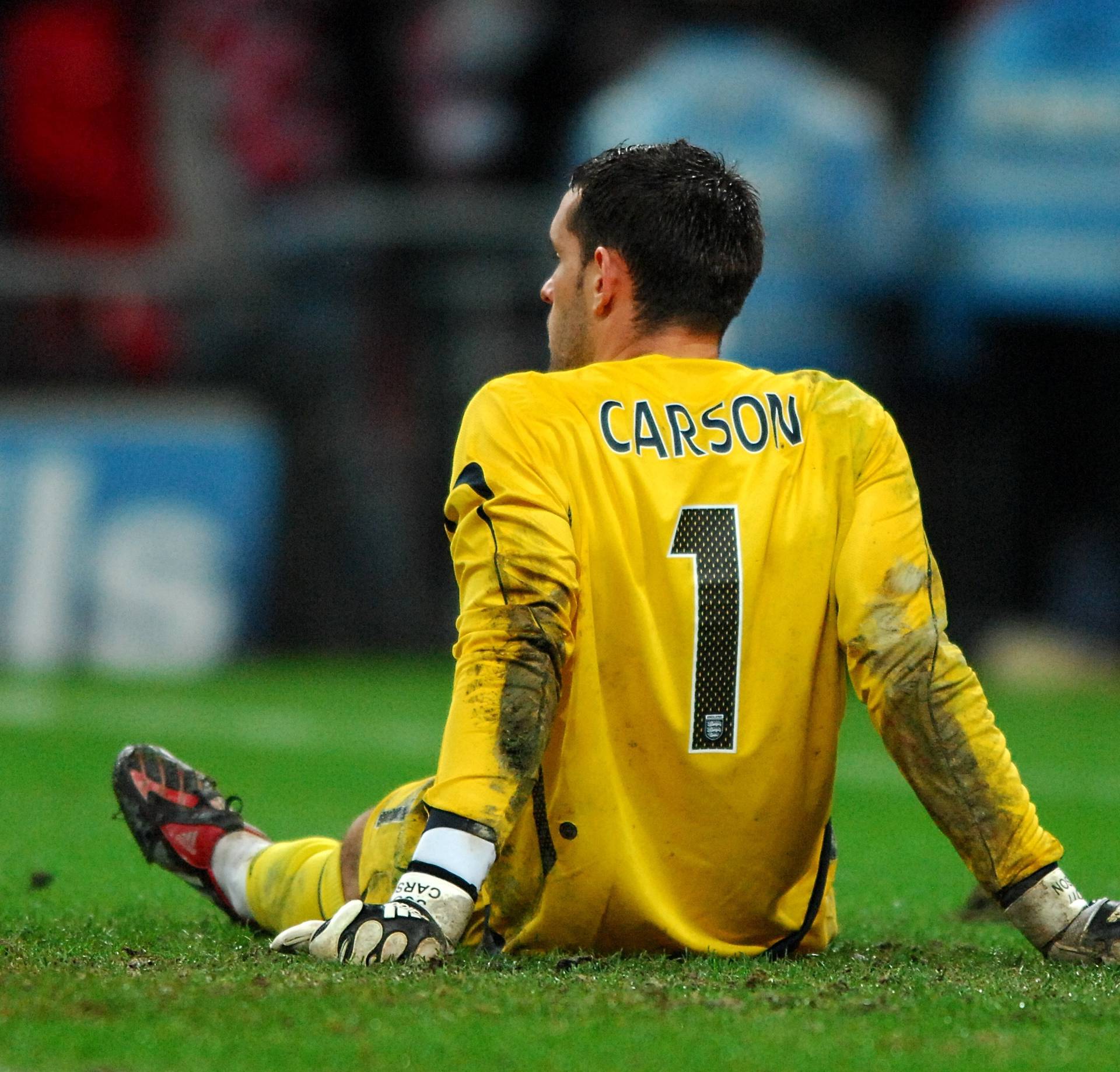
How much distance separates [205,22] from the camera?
13.1 m

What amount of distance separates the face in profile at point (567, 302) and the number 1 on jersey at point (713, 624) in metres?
0.38

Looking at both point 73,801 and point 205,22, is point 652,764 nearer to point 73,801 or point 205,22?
point 73,801

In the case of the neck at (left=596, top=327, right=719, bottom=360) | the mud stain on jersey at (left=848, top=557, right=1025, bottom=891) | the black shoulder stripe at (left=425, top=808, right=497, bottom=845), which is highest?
the neck at (left=596, top=327, right=719, bottom=360)

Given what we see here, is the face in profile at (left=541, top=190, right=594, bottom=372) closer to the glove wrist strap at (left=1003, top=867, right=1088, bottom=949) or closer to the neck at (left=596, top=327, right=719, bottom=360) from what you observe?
the neck at (left=596, top=327, right=719, bottom=360)

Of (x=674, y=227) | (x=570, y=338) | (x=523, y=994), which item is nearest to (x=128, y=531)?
(x=570, y=338)

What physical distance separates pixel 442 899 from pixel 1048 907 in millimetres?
1022

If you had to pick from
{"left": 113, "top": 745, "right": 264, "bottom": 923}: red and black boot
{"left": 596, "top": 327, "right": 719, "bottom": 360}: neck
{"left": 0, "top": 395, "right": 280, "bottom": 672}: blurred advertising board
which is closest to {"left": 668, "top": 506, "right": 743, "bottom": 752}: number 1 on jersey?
{"left": 596, "top": 327, "right": 719, "bottom": 360}: neck

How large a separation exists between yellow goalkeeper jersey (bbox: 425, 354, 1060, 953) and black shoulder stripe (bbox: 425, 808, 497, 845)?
20 centimetres

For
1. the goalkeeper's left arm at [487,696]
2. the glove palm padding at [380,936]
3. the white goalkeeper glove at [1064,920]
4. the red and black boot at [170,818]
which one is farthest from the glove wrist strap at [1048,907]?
the red and black boot at [170,818]

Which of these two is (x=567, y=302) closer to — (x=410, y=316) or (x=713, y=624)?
(x=713, y=624)

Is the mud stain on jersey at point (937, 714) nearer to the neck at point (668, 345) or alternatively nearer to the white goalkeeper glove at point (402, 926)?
the neck at point (668, 345)

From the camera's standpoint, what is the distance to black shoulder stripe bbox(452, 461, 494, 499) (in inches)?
130

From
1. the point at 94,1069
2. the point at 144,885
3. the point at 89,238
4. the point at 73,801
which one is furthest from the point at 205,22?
the point at 94,1069

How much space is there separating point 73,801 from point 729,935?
319cm
